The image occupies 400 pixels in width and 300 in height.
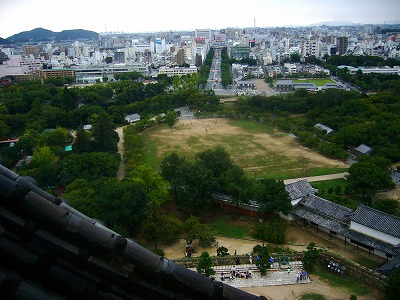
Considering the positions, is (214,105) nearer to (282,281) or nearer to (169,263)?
(282,281)

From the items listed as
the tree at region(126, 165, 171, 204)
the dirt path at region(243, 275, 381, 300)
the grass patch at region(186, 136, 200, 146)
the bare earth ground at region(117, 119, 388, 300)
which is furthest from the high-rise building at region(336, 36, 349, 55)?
the dirt path at region(243, 275, 381, 300)

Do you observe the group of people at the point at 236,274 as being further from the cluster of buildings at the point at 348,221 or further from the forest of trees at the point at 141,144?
the cluster of buildings at the point at 348,221

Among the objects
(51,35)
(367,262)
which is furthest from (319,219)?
(51,35)

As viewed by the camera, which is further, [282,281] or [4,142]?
[4,142]

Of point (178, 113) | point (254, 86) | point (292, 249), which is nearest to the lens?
point (292, 249)

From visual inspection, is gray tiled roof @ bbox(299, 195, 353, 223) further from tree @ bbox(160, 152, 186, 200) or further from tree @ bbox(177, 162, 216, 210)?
tree @ bbox(160, 152, 186, 200)

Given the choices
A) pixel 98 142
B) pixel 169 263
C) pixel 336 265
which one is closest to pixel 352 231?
pixel 336 265
